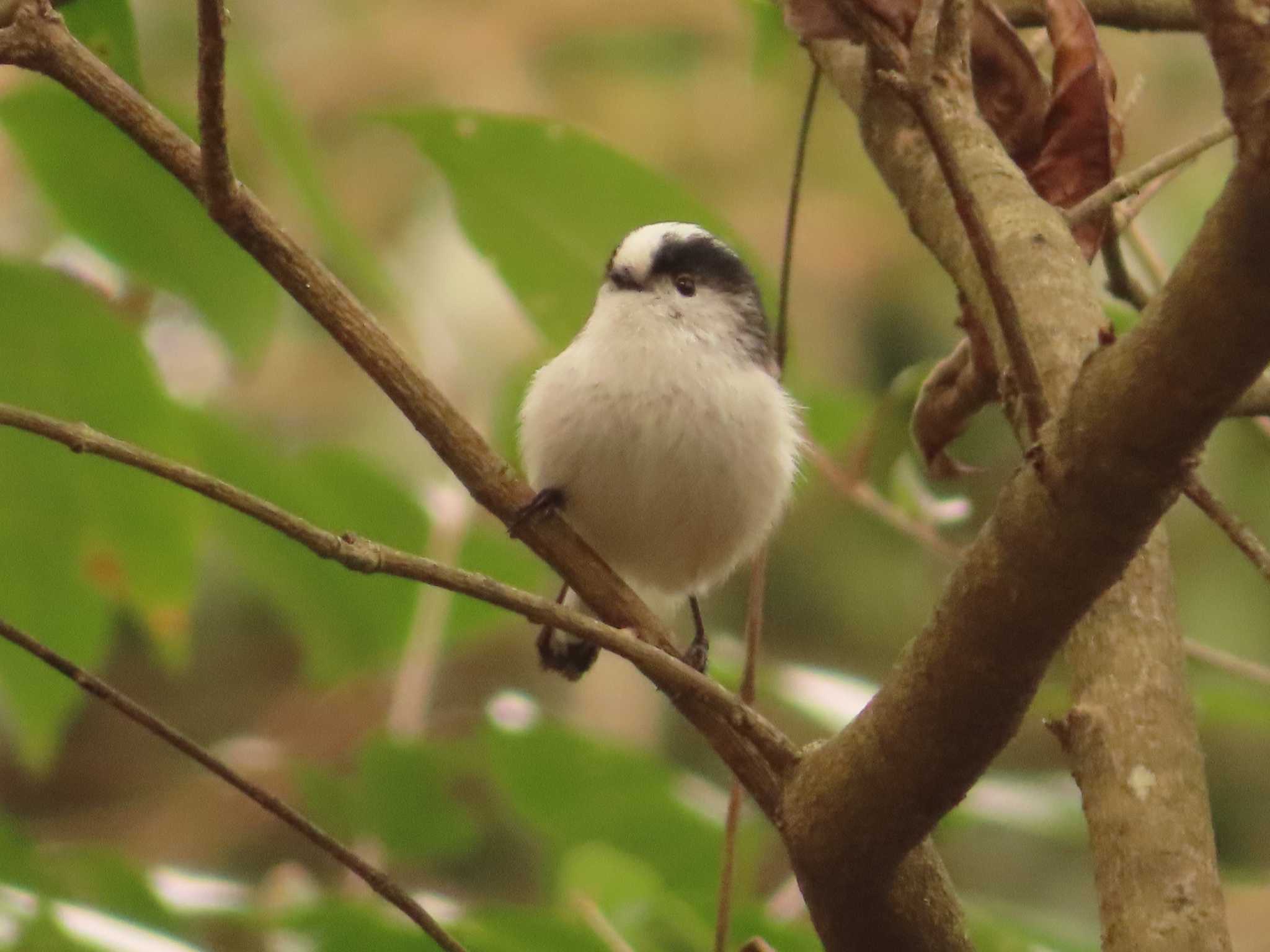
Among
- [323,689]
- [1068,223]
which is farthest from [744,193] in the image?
[1068,223]

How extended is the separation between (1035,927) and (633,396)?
939mm

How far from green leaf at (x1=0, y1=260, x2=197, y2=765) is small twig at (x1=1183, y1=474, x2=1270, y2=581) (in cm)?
114

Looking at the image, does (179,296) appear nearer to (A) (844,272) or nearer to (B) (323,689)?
(B) (323,689)

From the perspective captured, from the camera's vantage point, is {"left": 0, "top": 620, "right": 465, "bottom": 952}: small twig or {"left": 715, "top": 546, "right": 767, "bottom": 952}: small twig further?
{"left": 715, "top": 546, "right": 767, "bottom": 952}: small twig

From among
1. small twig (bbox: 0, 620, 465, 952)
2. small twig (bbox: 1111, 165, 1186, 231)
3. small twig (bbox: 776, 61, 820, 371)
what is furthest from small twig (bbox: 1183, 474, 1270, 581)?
small twig (bbox: 0, 620, 465, 952)

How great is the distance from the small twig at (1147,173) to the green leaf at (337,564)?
4.19 feet

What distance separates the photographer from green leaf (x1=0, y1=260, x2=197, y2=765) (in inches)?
73.3

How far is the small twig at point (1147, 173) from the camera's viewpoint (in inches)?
54.8

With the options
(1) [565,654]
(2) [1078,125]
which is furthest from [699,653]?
(2) [1078,125]

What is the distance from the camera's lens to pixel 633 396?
7.93 feet

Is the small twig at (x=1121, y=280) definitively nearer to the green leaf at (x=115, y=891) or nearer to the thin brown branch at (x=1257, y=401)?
the thin brown branch at (x=1257, y=401)

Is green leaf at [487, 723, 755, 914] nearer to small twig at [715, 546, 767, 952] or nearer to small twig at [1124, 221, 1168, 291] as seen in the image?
small twig at [715, 546, 767, 952]

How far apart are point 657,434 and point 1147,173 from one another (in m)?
1.09

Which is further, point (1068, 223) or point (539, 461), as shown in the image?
point (539, 461)
